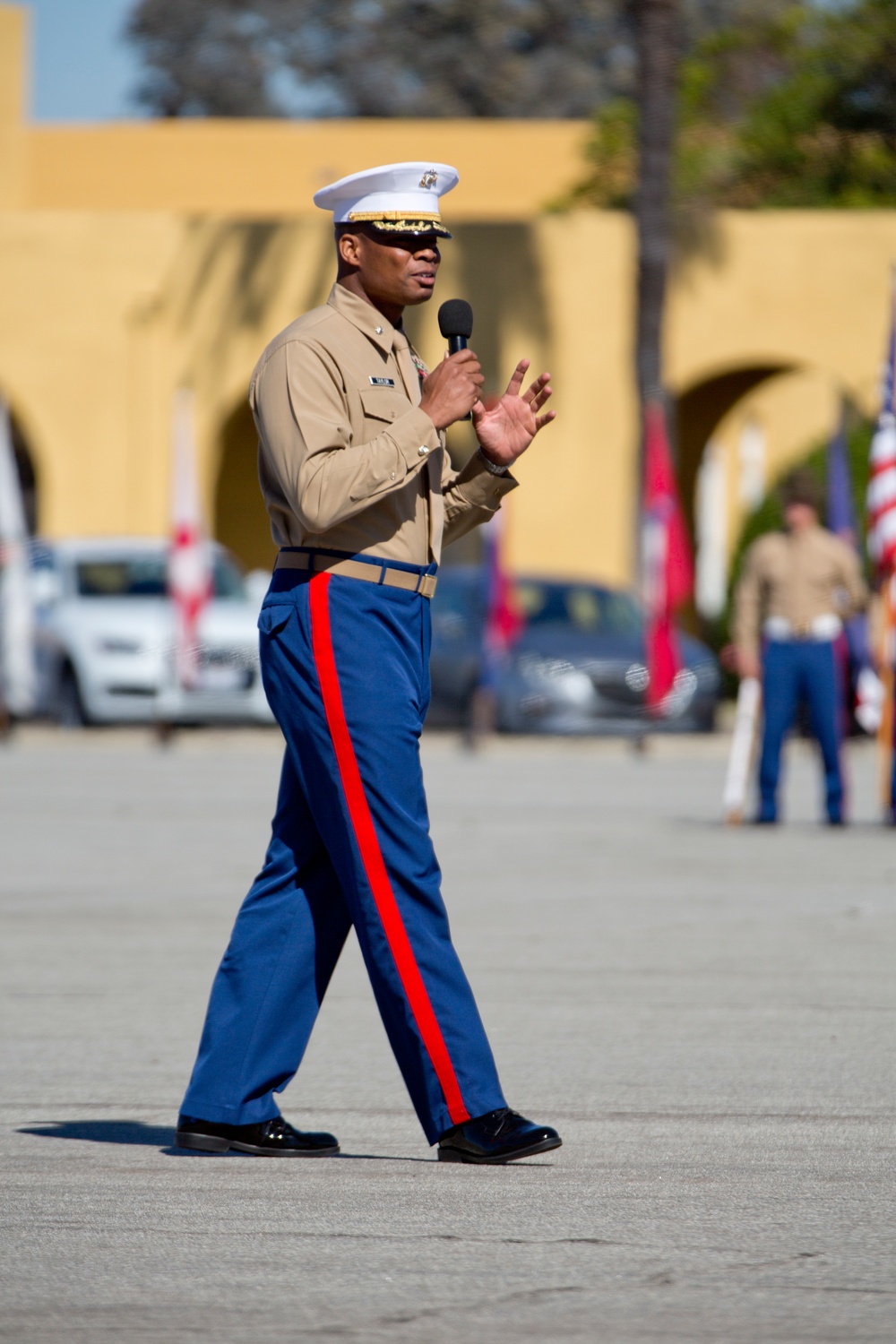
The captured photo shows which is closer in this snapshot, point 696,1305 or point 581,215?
point 696,1305

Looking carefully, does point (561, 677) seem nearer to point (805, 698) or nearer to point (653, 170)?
point (653, 170)

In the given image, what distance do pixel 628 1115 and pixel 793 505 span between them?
882 cm

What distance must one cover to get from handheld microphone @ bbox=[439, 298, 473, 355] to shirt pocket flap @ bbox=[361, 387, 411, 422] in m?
0.16

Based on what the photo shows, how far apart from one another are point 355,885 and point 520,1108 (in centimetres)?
109

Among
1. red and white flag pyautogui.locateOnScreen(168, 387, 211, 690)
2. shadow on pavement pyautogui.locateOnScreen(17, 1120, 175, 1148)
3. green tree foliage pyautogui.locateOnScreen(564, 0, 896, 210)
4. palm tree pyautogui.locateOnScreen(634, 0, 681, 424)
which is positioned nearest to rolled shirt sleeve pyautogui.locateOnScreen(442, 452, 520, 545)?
shadow on pavement pyautogui.locateOnScreen(17, 1120, 175, 1148)

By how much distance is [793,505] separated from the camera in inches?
568

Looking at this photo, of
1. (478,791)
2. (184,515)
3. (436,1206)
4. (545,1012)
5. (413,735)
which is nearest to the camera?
(436,1206)

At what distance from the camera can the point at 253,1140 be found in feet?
18.0

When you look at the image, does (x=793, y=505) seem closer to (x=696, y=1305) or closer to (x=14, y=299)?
(x=696, y=1305)

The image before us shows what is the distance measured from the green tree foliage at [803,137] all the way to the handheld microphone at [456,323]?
27792 millimetres

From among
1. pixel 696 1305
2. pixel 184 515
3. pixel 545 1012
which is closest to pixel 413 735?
pixel 696 1305

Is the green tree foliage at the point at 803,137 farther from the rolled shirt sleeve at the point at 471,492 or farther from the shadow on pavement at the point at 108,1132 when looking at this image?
the shadow on pavement at the point at 108,1132

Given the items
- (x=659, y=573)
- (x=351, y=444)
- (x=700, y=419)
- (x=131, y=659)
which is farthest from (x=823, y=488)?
(x=351, y=444)

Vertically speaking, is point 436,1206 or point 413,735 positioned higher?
point 413,735
